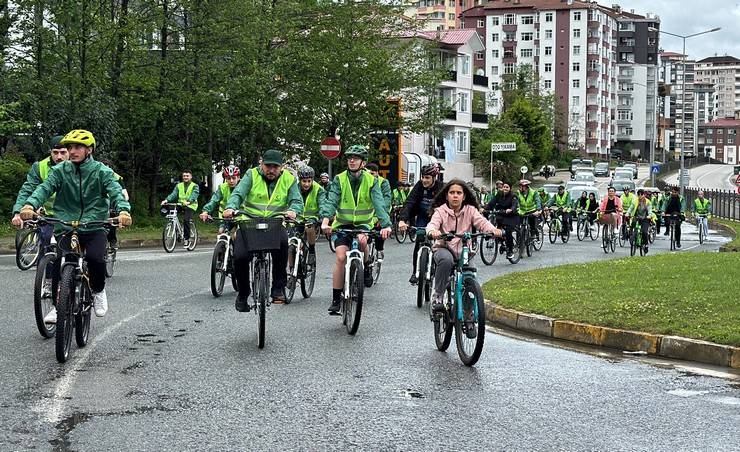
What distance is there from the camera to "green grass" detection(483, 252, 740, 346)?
11344mm

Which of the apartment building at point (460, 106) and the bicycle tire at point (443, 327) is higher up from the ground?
the apartment building at point (460, 106)

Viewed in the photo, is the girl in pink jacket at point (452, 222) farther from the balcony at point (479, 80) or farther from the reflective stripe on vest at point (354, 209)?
the balcony at point (479, 80)

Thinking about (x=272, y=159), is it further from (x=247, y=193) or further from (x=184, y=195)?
(x=184, y=195)

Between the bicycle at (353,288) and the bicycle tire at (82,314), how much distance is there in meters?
2.61

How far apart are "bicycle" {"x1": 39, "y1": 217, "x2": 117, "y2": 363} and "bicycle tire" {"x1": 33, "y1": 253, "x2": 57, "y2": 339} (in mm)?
143

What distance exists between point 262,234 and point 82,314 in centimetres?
173

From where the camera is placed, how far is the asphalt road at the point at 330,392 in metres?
6.57

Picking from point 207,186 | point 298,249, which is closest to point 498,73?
point 207,186

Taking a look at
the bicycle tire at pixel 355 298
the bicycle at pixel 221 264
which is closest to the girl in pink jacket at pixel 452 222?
the bicycle tire at pixel 355 298

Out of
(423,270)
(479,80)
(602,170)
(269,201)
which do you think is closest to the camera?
(269,201)

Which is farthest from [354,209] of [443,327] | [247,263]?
[443,327]

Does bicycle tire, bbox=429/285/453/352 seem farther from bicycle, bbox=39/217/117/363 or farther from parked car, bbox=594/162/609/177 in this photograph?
parked car, bbox=594/162/609/177

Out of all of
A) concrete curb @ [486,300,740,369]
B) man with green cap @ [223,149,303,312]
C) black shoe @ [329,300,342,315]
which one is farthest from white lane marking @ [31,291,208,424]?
concrete curb @ [486,300,740,369]

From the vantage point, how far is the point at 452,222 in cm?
1028
